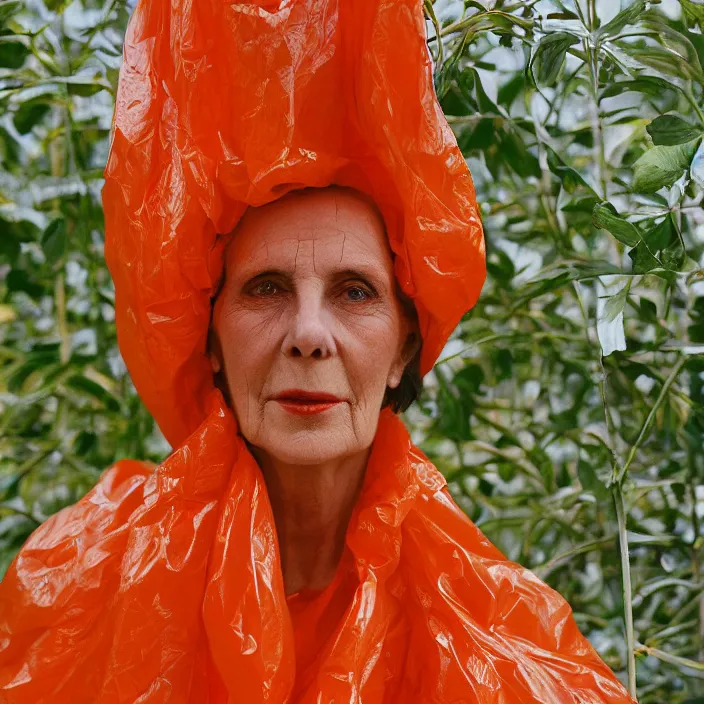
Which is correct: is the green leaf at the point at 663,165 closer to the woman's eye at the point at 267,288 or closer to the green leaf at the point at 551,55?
the green leaf at the point at 551,55

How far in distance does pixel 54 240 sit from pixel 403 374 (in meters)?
0.49

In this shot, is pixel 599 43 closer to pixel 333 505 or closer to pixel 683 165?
pixel 683 165

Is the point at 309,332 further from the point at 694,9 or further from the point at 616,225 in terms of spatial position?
the point at 694,9

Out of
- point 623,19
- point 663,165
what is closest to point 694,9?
point 623,19

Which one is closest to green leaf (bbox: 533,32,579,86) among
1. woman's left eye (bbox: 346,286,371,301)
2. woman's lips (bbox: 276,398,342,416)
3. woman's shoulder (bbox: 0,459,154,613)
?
woman's left eye (bbox: 346,286,371,301)

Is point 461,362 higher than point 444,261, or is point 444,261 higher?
point 444,261

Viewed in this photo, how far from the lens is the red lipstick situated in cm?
71

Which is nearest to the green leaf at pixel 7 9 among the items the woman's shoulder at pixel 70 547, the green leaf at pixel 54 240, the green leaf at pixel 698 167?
the green leaf at pixel 54 240

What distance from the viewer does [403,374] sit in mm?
835

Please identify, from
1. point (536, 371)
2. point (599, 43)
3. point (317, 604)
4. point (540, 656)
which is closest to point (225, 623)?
point (317, 604)

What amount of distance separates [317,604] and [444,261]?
1.11ft

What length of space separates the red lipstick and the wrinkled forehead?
0.11 m

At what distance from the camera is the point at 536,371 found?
132 cm

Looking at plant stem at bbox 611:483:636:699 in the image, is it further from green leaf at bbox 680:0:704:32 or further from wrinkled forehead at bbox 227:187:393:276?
green leaf at bbox 680:0:704:32
